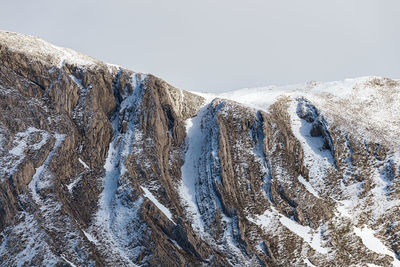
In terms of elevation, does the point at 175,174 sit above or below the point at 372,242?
above

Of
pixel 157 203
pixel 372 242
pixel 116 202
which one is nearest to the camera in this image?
pixel 372 242

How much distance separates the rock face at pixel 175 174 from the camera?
65188 mm

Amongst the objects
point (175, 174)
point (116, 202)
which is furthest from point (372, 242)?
point (116, 202)

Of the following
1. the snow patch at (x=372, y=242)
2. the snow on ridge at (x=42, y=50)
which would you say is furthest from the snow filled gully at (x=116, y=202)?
the snow patch at (x=372, y=242)

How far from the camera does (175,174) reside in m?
78.6

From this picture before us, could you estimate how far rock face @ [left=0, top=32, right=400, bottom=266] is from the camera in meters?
65.2

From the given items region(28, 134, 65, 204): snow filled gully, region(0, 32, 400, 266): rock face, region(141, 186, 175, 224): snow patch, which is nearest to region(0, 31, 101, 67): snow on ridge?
region(0, 32, 400, 266): rock face

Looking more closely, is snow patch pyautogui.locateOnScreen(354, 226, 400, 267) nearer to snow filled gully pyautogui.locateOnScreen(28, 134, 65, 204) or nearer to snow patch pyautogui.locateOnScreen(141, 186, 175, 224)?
snow patch pyautogui.locateOnScreen(141, 186, 175, 224)

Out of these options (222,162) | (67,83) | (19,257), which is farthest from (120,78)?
(19,257)

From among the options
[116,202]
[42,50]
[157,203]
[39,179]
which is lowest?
[157,203]

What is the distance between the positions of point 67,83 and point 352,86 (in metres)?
60.4

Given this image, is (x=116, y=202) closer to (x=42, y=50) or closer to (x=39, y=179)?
(x=39, y=179)

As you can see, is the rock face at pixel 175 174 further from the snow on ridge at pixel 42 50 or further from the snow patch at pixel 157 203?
the snow on ridge at pixel 42 50

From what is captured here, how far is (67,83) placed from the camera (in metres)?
80.8
